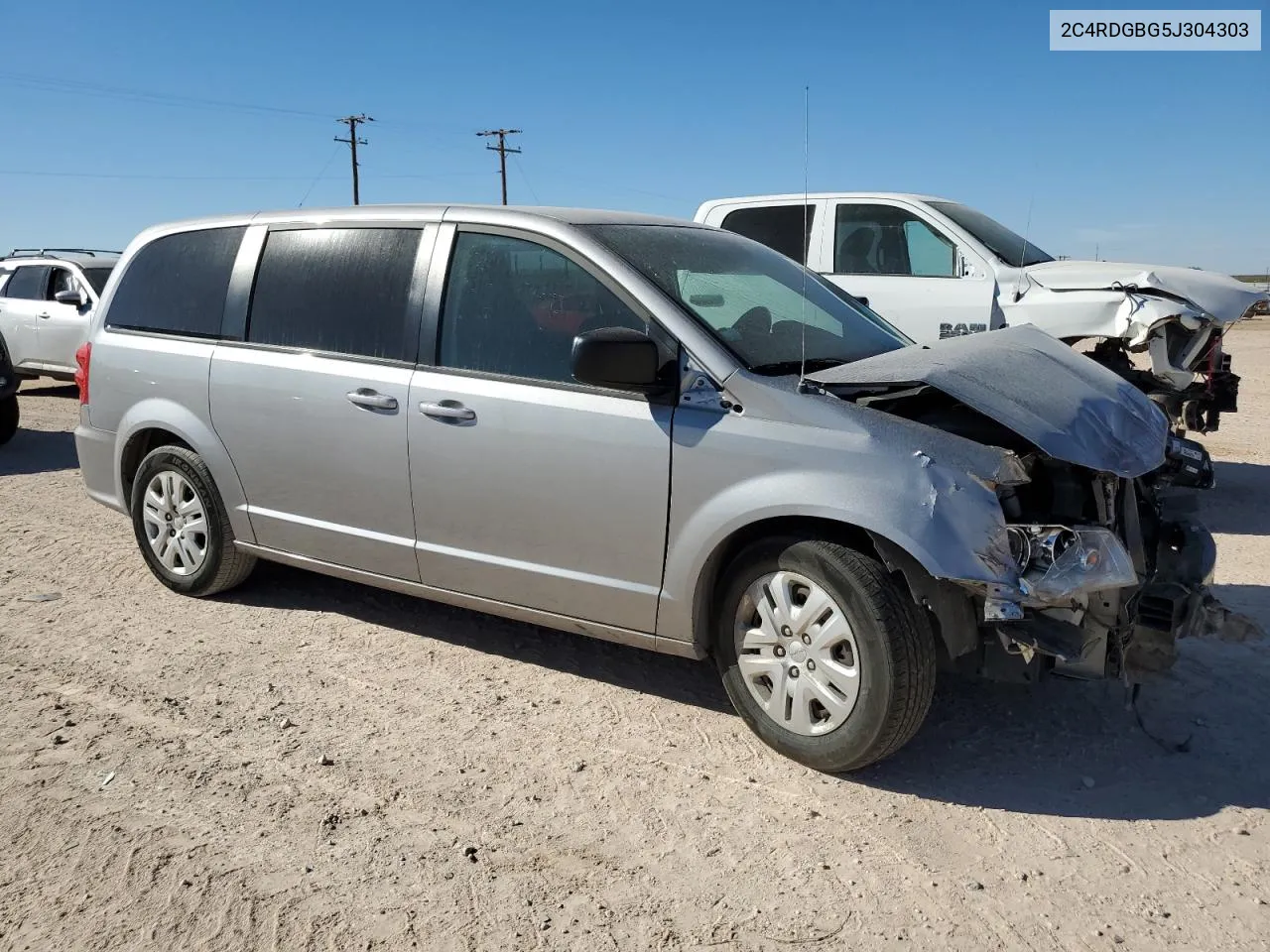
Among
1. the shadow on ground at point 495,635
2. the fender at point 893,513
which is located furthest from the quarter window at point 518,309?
the shadow on ground at point 495,635

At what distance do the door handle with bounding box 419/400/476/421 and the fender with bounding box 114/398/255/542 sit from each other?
1.30 metres

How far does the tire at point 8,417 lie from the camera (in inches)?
404

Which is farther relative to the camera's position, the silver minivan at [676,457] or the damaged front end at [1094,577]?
the silver minivan at [676,457]

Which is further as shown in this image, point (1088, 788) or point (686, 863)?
point (1088, 788)

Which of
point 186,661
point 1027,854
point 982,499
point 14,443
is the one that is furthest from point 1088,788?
point 14,443

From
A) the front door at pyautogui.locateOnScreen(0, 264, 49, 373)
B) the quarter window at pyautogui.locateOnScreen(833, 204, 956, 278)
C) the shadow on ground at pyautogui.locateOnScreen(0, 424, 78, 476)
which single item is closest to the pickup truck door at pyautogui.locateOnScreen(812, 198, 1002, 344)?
the quarter window at pyautogui.locateOnScreen(833, 204, 956, 278)

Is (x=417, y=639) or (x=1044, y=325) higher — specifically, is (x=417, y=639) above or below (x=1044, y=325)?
below

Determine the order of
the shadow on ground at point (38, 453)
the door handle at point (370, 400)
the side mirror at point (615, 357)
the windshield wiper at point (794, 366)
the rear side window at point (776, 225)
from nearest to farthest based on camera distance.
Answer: the side mirror at point (615, 357) < the windshield wiper at point (794, 366) < the door handle at point (370, 400) < the shadow on ground at point (38, 453) < the rear side window at point (776, 225)

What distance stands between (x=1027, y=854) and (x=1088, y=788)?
0.54 m

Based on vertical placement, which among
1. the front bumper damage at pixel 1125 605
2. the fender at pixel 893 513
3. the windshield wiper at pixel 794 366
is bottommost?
the front bumper damage at pixel 1125 605

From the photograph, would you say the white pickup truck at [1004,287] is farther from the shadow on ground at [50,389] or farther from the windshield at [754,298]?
the shadow on ground at [50,389]

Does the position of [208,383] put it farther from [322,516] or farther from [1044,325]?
[1044,325]

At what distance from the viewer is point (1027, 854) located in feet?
10.3

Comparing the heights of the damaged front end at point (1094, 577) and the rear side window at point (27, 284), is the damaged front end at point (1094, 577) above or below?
below
